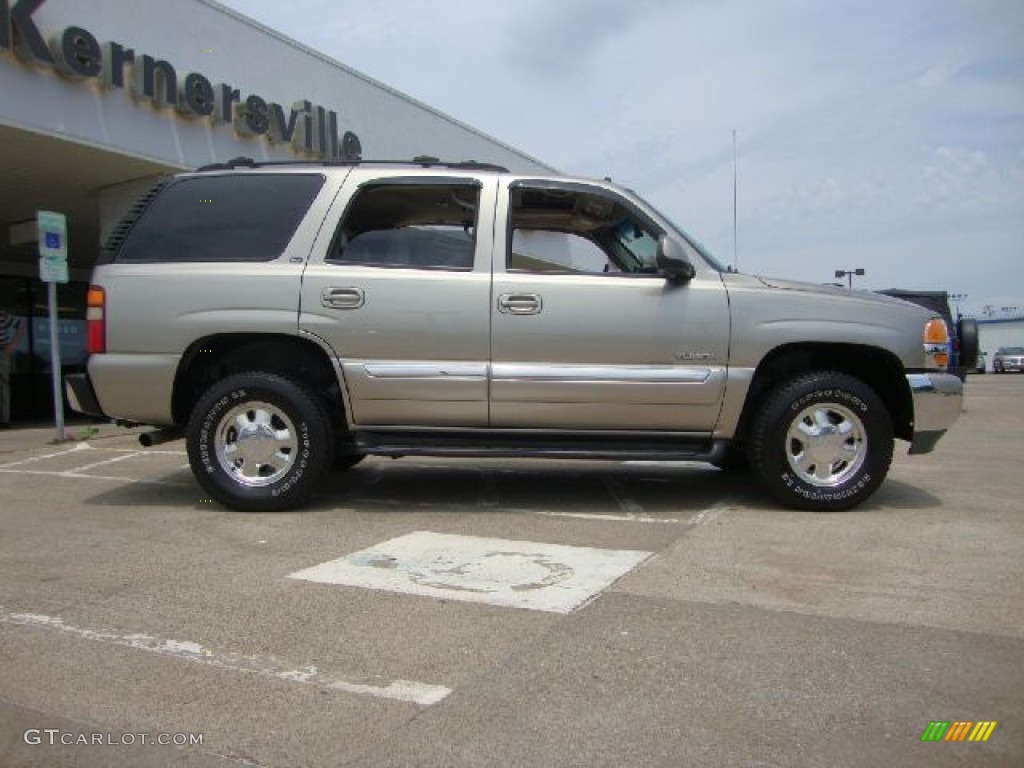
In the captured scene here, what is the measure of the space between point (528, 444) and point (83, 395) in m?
2.87

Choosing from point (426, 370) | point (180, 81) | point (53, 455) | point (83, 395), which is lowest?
point (53, 455)

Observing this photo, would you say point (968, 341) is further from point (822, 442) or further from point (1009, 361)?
point (1009, 361)

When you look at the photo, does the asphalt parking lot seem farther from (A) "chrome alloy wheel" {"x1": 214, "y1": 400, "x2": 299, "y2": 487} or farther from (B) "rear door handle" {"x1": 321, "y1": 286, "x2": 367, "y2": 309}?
(B) "rear door handle" {"x1": 321, "y1": 286, "x2": 367, "y2": 309}

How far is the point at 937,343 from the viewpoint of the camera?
17.7 ft

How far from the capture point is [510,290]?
5219 millimetres

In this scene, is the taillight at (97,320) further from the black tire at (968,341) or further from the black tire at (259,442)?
the black tire at (968,341)

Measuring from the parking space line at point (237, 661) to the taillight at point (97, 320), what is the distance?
213 cm

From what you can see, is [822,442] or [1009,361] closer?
[822,442]

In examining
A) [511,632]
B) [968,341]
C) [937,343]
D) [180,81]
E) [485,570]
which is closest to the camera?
[511,632]

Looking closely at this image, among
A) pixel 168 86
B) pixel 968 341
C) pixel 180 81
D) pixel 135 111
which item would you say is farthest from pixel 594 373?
pixel 180 81

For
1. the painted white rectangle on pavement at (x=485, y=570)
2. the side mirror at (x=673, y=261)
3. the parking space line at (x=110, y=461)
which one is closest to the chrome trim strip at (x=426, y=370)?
the painted white rectangle on pavement at (x=485, y=570)

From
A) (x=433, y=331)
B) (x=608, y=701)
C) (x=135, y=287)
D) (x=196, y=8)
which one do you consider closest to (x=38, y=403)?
(x=196, y=8)

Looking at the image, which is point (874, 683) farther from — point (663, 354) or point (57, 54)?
point (57, 54)

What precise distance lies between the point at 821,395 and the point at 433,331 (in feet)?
8.04
